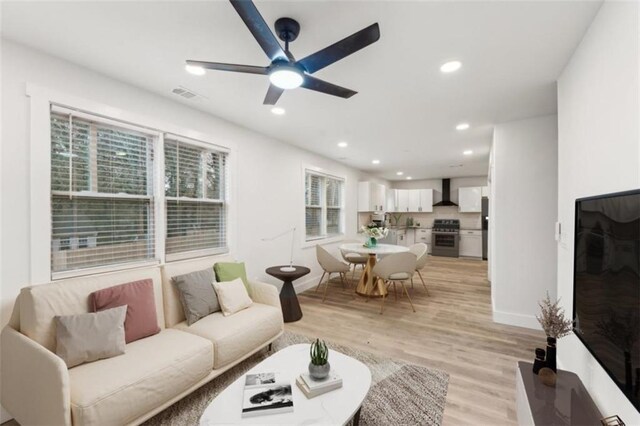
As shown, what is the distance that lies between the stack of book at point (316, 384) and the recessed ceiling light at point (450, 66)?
7.93 ft

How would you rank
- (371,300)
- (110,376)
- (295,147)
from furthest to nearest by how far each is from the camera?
(295,147)
(371,300)
(110,376)

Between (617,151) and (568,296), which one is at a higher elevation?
(617,151)

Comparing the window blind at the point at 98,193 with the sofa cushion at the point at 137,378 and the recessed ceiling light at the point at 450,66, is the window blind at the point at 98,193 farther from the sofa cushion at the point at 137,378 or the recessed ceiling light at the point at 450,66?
the recessed ceiling light at the point at 450,66

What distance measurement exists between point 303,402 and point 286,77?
1908mm

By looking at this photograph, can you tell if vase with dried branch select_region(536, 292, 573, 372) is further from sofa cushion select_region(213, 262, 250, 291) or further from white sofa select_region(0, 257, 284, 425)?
sofa cushion select_region(213, 262, 250, 291)

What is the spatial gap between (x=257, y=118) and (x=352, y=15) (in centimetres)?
208

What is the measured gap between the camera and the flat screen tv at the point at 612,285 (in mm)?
1083

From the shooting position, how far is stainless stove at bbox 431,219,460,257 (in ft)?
28.1

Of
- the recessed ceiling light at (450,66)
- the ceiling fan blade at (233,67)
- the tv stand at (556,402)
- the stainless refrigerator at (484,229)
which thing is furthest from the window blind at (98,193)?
the stainless refrigerator at (484,229)

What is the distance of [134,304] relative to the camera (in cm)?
218

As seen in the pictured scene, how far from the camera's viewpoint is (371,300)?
14.8 feet

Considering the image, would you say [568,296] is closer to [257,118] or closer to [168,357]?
[168,357]

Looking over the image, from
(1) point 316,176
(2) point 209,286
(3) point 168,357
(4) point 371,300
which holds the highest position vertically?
(1) point 316,176

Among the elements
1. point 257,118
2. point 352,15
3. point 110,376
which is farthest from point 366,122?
point 110,376
